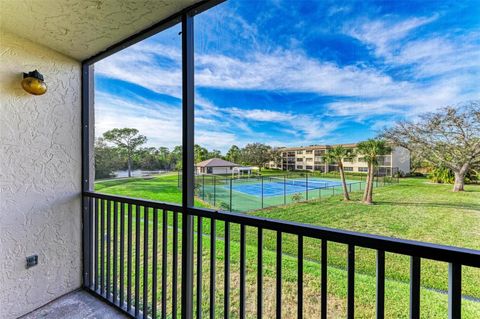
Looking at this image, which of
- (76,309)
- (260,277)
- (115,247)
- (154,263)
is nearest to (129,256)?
(115,247)

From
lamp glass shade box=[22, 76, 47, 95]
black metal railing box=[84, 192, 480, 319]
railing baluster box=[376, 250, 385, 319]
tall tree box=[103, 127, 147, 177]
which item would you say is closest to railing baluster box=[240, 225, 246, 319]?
black metal railing box=[84, 192, 480, 319]

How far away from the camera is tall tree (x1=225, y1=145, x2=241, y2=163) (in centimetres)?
173

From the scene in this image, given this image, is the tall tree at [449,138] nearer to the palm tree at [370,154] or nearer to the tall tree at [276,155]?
the palm tree at [370,154]

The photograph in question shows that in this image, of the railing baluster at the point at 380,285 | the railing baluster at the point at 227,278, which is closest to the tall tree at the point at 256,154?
the railing baluster at the point at 227,278

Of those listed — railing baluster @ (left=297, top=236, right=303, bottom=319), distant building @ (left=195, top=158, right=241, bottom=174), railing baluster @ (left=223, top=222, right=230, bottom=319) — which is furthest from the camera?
distant building @ (left=195, top=158, right=241, bottom=174)

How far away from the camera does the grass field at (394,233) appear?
39.7 inches

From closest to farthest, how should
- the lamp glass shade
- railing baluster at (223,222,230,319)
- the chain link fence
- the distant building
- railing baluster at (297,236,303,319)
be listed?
railing baluster at (297,236,303,319) → the chain link fence → railing baluster at (223,222,230,319) → the distant building → the lamp glass shade

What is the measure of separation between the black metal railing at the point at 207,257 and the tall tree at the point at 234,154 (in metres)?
0.43

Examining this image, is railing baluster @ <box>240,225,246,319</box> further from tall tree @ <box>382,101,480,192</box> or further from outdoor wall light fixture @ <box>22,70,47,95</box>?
outdoor wall light fixture @ <box>22,70,47,95</box>

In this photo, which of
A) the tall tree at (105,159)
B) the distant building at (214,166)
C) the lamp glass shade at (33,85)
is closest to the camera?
the distant building at (214,166)

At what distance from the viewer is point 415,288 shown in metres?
0.99

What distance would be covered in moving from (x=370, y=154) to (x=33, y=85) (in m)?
2.67

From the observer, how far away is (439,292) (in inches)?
44.9

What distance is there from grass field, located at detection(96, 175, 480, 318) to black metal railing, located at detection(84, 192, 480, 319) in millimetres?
95
